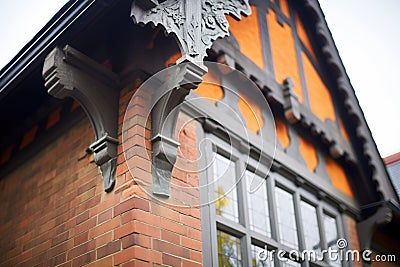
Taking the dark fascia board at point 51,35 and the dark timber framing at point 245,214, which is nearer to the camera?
the dark fascia board at point 51,35

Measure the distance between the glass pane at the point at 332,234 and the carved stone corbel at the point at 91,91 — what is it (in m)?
2.91

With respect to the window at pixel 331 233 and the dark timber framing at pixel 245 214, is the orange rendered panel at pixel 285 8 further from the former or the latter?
the window at pixel 331 233

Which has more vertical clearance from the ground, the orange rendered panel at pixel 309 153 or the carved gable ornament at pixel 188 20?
the orange rendered panel at pixel 309 153

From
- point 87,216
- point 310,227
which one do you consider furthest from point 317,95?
point 87,216

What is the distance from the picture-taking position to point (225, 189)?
4508 millimetres

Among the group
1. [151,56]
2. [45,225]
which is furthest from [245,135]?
[45,225]

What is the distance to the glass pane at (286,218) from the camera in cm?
509

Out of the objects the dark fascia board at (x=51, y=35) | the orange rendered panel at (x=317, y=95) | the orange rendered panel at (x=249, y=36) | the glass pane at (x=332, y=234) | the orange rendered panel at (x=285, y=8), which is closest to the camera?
the dark fascia board at (x=51, y=35)

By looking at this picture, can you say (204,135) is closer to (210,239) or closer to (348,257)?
(210,239)

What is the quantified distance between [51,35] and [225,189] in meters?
1.85

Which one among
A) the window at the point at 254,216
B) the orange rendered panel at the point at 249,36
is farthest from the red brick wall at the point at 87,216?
the orange rendered panel at the point at 249,36

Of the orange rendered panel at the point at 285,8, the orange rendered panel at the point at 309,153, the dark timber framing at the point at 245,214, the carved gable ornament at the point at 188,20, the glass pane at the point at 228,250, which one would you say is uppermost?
the orange rendered panel at the point at 285,8

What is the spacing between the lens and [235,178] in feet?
15.3

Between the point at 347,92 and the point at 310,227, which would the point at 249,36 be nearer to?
the point at 347,92
